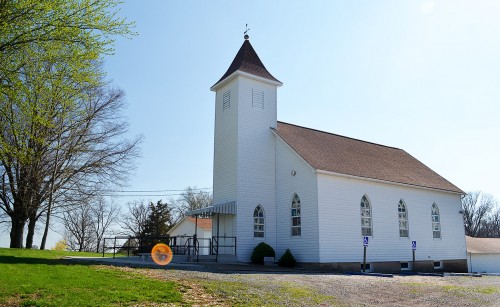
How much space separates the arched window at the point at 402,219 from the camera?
28203 millimetres

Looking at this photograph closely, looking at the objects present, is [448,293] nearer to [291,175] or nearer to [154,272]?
[154,272]

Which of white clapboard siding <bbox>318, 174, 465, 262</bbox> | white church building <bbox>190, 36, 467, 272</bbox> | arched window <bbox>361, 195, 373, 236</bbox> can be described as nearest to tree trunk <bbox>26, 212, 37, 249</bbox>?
white church building <bbox>190, 36, 467, 272</bbox>

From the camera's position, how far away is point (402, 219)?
28422 mm

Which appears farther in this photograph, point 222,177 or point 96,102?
point 96,102

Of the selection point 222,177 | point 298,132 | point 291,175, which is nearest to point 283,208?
point 291,175

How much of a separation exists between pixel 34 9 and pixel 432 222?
90.7 ft

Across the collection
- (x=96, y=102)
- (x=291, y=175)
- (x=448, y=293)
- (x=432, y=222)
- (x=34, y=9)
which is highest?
(x=96, y=102)

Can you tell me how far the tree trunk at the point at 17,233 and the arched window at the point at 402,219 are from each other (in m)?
22.7

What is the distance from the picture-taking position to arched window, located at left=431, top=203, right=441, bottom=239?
100 feet

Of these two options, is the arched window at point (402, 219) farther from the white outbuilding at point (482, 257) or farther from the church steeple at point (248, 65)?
the church steeple at point (248, 65)

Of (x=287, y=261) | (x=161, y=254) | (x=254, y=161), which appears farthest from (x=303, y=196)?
(x=161, y=254)

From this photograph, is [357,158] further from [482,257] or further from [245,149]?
[482,257]

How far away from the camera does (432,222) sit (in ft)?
100

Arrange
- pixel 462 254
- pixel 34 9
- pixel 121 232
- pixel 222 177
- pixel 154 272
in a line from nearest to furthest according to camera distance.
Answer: pixel 34 9
pixel 154 272
pixel 222 177
pixel 462 254
pixel 121 232
